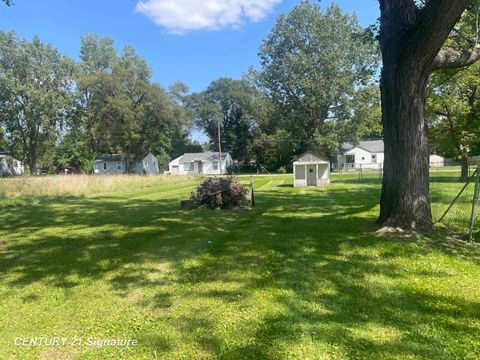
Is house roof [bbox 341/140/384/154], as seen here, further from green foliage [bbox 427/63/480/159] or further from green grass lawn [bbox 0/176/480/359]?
green grass lawn [bbox 0/176/480/359]

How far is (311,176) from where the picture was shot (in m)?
21.6

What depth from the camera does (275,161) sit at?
51.6m

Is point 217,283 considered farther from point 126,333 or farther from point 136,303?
point 126,333

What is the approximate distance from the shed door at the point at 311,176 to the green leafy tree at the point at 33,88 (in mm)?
34285

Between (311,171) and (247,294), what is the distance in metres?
18.3

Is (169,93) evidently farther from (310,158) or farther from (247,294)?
(247,294)

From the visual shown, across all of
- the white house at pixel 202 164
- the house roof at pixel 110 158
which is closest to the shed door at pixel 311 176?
the white house at pixel 202 164

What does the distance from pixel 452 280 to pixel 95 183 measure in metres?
19.9

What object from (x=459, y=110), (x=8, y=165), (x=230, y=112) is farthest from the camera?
(x=230, y=112)

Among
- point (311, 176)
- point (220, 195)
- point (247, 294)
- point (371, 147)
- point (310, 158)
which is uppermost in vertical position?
point (371, 147)

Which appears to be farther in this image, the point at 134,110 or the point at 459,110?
the point at 134,110

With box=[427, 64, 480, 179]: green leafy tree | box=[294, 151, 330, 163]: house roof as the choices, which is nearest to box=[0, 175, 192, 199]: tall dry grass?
box=[294, 151, 330, 163]: house roof

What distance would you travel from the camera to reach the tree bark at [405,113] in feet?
19.8

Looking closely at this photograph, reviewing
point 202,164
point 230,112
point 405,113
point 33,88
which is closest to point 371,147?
point 230,112
